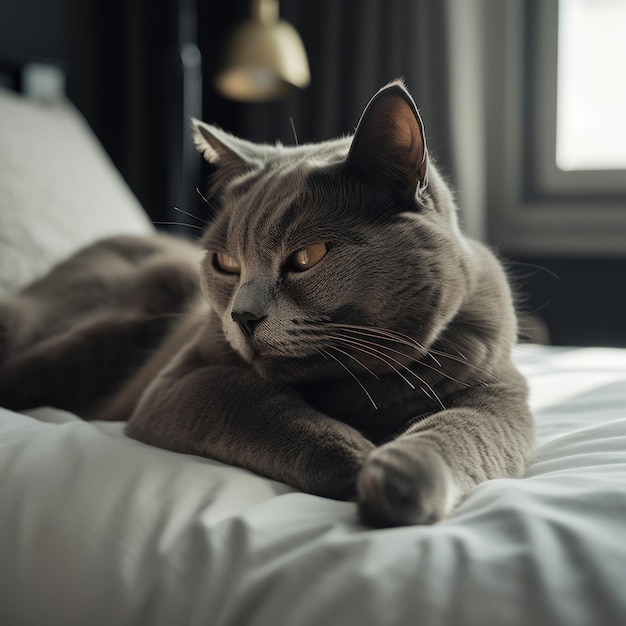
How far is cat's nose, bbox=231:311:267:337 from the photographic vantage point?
80cm

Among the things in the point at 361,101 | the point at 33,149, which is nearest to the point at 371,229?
the point at 33,149

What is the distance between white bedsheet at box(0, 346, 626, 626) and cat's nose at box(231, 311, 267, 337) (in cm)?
17

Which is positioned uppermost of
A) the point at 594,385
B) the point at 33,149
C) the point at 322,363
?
the point at 33,149

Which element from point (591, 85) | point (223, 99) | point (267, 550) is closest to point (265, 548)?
point (267, 550)

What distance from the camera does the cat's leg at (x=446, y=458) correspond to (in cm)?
60

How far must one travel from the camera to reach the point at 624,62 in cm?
262

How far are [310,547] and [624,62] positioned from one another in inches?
104

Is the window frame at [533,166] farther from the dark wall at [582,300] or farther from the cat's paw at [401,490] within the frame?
the cat's paw at [401,490]

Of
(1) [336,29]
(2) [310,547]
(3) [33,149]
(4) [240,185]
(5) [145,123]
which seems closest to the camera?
(2) [310,547]

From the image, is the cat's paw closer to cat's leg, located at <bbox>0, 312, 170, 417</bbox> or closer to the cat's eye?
the cat's eye

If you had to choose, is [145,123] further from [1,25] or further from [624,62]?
[624,62]

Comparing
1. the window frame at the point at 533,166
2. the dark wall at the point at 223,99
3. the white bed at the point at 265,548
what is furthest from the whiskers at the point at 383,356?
the window frame at the point at 533,166

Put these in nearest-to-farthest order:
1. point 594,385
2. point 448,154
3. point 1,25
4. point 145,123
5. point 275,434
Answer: point 275,434 → point 594,385 → point 1,25 → point 448,154 → point 145,123

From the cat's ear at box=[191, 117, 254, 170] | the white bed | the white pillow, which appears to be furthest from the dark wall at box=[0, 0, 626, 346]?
the white bed
